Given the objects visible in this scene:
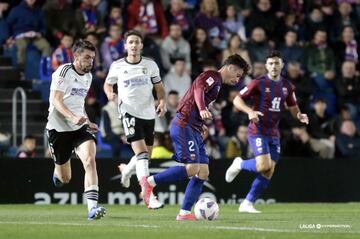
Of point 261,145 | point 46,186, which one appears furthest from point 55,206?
point 261,145

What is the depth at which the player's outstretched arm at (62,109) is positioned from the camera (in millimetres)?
13234

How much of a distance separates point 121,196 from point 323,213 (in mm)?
5031

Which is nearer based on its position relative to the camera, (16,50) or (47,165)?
(47,165)

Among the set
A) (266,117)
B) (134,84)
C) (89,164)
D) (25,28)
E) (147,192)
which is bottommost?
(147,192)

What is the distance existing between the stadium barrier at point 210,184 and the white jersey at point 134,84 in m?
3.79

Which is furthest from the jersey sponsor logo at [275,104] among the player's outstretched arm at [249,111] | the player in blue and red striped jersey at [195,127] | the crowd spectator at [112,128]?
the crowd spectator at [112,128]

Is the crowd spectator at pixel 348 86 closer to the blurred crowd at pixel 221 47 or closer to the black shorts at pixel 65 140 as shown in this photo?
the blurred crowd at pixel 221 47

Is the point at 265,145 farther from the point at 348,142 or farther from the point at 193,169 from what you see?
the point at 348,142

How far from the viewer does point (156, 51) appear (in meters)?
22.7

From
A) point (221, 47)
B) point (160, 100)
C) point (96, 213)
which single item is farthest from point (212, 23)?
point (96, 213)

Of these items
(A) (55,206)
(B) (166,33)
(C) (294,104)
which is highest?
(B) (166,33)

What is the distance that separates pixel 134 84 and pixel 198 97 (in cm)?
243

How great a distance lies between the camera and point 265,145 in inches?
647

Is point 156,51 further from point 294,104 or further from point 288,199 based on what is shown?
point 294,104
